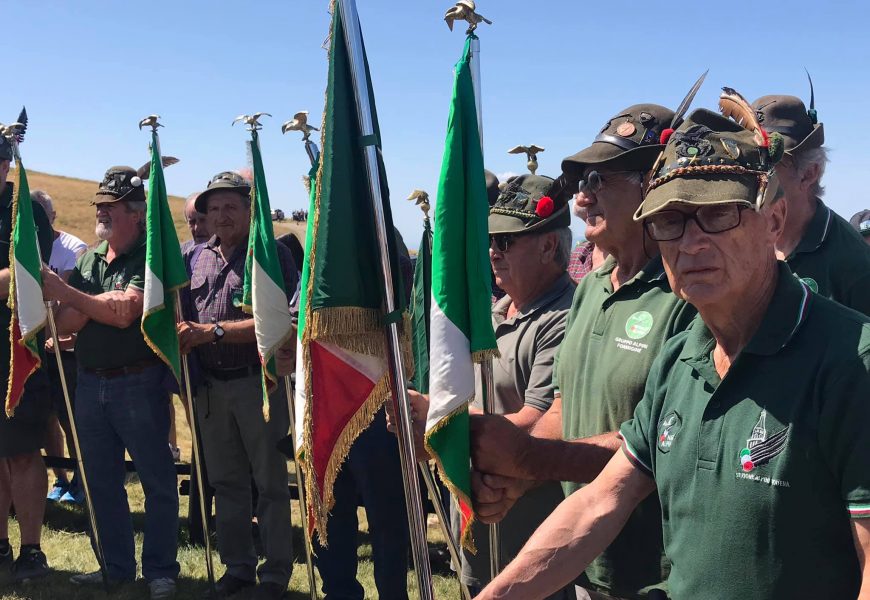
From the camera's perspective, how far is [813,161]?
3.75 meters

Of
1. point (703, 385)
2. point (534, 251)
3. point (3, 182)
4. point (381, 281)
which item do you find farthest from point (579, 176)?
point (3, 182)

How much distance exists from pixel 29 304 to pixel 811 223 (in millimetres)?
4795

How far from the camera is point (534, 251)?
3914 mm

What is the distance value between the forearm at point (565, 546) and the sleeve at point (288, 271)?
350 cm

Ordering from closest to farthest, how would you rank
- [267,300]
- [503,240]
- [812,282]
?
[812,282]
[503,240]
[267,300]

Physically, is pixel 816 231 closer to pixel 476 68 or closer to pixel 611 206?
pixel 611 206

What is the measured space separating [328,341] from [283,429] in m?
2.87

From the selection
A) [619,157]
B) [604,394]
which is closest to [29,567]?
[604,394]

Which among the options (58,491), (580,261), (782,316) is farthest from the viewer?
(58,491)

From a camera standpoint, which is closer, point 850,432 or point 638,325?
point 850,432

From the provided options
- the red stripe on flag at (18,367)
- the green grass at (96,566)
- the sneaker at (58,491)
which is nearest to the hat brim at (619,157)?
the green grass at (96,566)

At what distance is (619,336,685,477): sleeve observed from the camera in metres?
2.38

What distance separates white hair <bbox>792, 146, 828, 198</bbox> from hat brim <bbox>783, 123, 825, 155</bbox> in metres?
0.02

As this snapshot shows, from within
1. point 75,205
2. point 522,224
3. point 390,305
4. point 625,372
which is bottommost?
point 625,372
